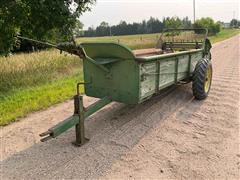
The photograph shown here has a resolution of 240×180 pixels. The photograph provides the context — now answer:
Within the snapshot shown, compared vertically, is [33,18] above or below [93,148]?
above

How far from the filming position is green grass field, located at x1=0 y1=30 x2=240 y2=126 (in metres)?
4.86

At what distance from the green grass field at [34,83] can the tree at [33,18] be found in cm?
100

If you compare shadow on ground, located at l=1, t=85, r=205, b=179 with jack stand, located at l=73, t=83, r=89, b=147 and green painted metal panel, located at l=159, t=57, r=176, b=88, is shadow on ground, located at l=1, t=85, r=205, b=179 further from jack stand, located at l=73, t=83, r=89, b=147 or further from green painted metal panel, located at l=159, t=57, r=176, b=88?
green painted metal panel, located at l=159, t=57, r=176, b=88

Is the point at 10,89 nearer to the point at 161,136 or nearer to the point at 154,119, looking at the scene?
the point at 154,119

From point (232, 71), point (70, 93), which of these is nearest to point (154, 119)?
point (70, 93)

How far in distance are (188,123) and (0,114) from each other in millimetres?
3339

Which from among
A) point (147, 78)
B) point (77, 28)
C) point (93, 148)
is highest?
point (77, 28)

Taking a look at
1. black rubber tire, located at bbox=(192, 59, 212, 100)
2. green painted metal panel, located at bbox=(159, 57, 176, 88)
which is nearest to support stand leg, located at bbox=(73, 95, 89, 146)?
green painted metal panel, located at bbox=(159, 57, 176, 88)

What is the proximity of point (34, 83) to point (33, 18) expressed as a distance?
5.76ft

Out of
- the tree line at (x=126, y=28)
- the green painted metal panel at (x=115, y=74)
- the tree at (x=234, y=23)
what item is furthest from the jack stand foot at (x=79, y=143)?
the tree at (x=234, y=23)

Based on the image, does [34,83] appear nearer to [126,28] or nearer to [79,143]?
[79,143]

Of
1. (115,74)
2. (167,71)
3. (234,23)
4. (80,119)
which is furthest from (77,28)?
(234,23)

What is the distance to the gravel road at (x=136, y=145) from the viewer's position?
277 centimetres

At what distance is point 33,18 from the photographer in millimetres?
6145
